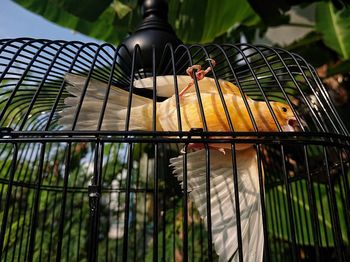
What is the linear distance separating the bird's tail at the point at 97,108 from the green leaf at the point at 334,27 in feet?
3.70

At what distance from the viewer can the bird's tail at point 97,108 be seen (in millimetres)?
481

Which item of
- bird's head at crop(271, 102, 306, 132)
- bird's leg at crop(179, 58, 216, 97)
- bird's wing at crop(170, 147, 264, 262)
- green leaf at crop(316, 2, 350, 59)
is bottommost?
bird's wing at crop(170, 147, 264, 262)

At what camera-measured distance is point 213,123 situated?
0.49 meters

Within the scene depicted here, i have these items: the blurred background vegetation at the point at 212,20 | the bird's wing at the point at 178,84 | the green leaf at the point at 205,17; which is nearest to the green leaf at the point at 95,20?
the blurred background vegetation at the point at 212,20

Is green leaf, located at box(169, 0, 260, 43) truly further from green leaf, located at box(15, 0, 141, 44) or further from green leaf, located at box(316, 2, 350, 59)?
green leaf, located at box(316, 2, 350, 59)

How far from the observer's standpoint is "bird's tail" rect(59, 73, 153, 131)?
48 cm

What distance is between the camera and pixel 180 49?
56 centimetres

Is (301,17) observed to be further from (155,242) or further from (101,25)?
(155,242)

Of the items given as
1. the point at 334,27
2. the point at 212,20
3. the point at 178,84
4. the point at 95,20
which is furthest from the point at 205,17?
the point at 178,84

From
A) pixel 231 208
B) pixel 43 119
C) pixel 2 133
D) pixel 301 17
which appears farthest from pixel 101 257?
pixel 301 17

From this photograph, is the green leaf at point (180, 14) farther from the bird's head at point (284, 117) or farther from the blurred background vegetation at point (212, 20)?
the bird's head at point (284, 117)

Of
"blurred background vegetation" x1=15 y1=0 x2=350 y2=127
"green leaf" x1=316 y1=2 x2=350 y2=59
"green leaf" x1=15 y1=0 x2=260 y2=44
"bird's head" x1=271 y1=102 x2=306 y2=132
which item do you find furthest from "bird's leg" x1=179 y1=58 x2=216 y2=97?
"green leaf" x1=316 y1=2 x2=350 y2=59

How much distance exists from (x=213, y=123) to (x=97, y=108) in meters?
0.16

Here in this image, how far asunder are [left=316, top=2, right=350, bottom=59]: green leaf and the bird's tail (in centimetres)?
113
